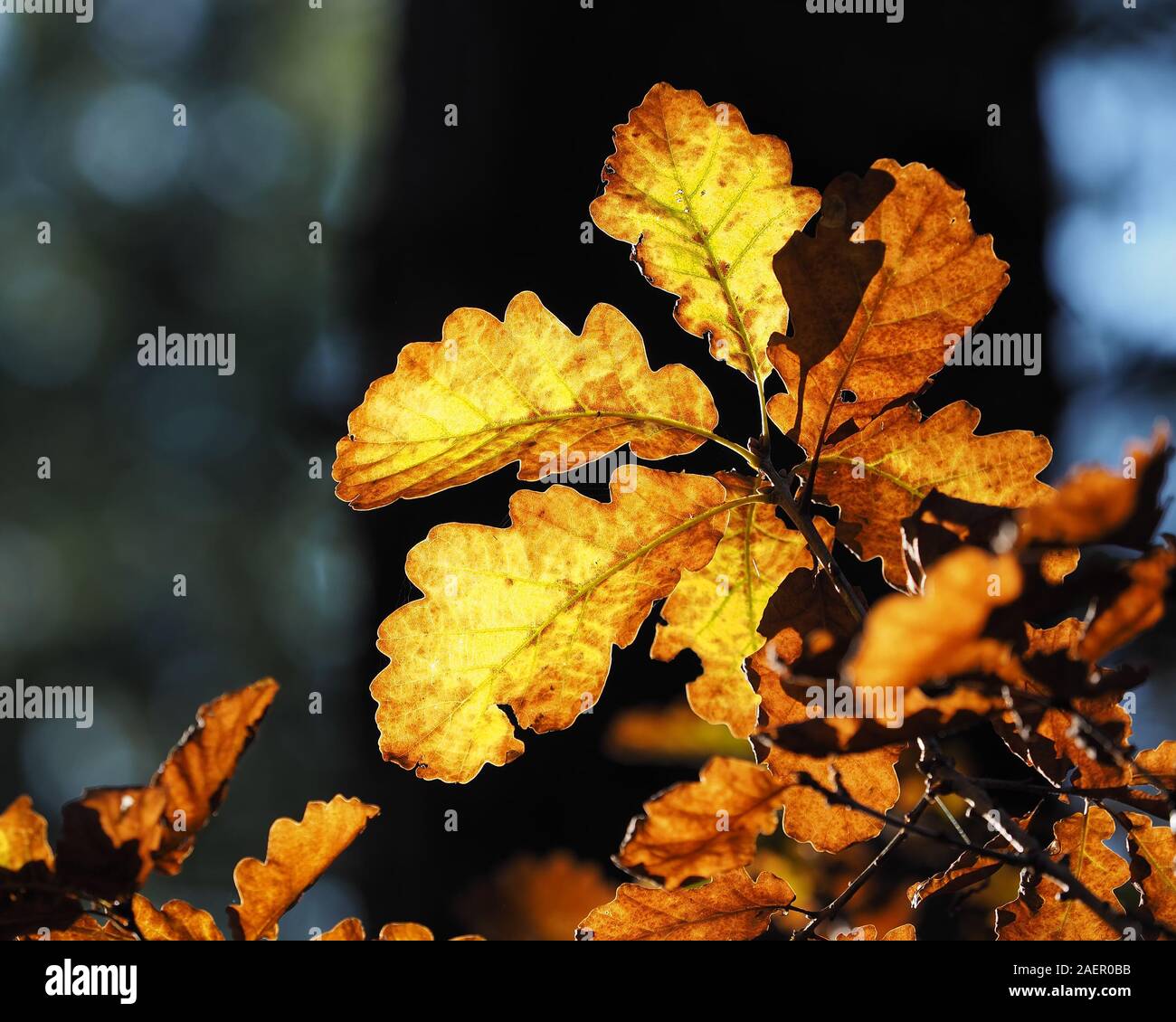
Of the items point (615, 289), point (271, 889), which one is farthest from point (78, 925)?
point (615, 289)

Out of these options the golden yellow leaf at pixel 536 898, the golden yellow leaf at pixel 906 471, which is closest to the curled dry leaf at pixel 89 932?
the golden yellow leaf at pixel 906 471

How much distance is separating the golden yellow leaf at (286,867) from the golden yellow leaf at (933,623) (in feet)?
1.32

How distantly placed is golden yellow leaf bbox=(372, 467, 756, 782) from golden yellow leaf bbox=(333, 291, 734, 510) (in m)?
0.05

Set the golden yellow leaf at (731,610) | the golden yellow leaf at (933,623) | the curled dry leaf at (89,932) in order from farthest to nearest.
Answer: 1. the golden yellow leaf at (731,610)
2. the curled dry leaf at (89,932)
3. the golden yellow leaf at (933,623)

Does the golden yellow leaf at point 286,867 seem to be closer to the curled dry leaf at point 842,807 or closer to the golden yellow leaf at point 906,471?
the curled dry leaf at point 842,807

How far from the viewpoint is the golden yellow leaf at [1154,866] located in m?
0.70

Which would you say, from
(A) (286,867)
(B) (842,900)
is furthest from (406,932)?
(B) (842,900)

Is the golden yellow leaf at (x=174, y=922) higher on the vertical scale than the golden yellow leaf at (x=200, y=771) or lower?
lower

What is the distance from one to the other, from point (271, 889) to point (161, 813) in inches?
6.8

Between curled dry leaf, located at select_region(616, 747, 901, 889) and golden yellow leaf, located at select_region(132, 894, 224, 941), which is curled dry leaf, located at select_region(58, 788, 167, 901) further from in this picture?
curled dry leaf, located at select_region(616, 747, 901, 889)

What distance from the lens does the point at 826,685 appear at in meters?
0.63

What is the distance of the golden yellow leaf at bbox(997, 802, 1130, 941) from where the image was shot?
72cm
